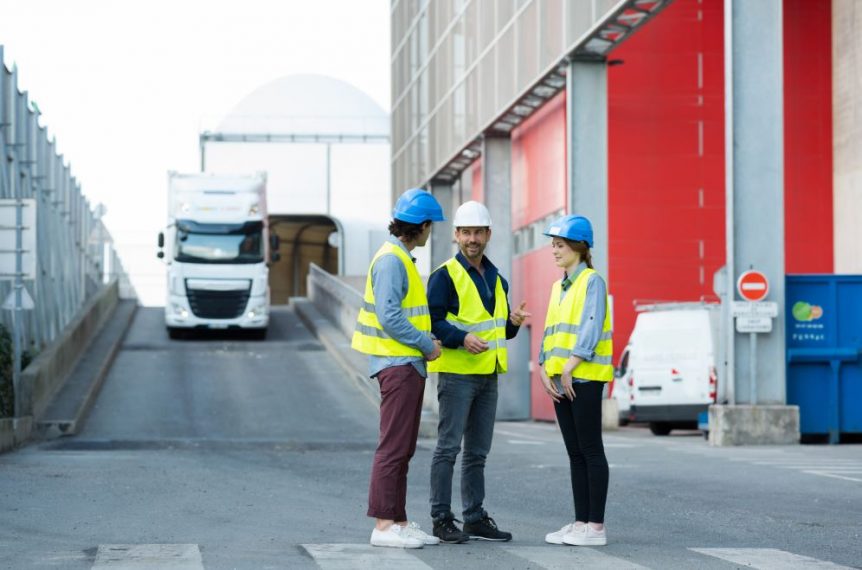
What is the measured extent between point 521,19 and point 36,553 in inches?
1072

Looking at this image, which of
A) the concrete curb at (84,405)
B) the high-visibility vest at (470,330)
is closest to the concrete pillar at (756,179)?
the concrete curb at (84,405)

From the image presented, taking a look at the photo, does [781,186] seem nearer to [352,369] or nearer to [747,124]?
[747,124]

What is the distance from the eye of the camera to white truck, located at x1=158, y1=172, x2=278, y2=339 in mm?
39312

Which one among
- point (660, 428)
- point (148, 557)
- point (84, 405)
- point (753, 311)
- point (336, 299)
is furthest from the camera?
point (336, 299)

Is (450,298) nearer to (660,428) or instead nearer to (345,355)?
(660,428)

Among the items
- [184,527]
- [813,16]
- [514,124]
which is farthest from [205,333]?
[184,527]

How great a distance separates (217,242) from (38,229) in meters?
7.49

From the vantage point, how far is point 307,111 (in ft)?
261

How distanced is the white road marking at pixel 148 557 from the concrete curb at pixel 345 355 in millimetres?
11236

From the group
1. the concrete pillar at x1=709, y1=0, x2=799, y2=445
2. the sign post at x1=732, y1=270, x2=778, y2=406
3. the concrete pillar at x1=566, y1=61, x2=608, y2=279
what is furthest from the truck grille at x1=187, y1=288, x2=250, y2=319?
the sign post at x1=732, y1=270, x2=778, y2=406

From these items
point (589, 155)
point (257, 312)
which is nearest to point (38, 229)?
point (257, 312)

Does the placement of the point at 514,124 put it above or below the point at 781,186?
above

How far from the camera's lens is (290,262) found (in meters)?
95.5

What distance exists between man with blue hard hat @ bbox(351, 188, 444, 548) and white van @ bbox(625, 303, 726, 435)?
16.8 m
